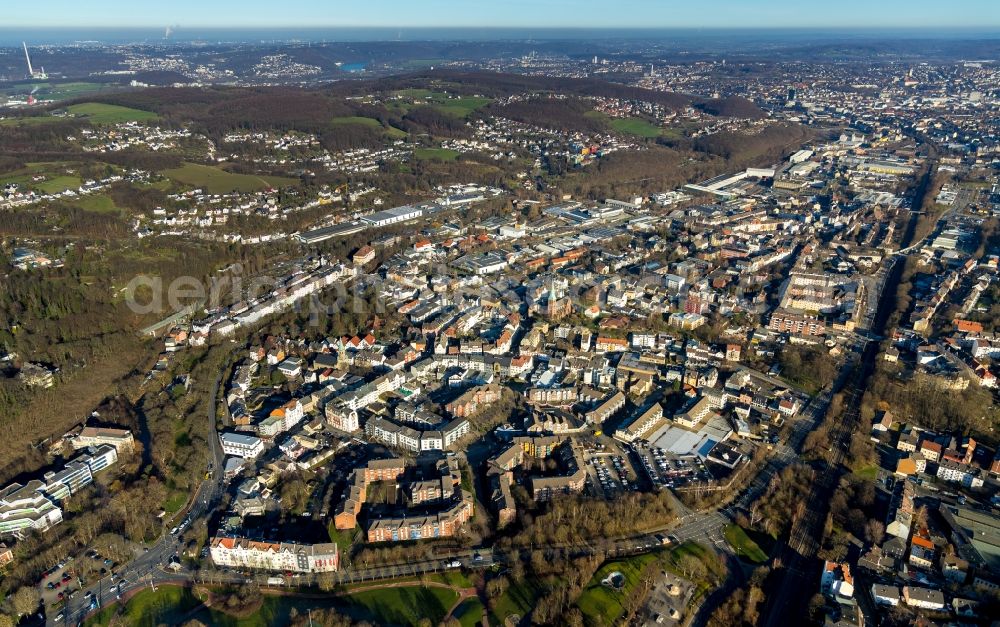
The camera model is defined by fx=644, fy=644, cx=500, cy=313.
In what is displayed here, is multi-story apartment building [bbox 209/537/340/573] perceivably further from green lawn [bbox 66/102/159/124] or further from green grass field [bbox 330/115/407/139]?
green lawn [bbox 66/102/159/124]

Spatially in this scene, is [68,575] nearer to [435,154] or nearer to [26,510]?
[26,510]

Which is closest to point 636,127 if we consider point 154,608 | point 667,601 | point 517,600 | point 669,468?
point 669,468

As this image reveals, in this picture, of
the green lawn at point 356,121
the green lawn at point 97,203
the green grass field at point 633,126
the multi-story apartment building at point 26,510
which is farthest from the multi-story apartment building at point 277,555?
the green grass field at point 633,126

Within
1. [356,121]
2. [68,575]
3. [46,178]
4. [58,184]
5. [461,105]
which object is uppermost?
[461,105]

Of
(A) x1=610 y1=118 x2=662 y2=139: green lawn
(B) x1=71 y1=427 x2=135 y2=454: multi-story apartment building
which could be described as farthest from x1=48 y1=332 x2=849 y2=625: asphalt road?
(A) x1=610 y1=118 x2=662 y2=139: green lawn

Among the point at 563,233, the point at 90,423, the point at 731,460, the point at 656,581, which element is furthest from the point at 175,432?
the point at 563,233

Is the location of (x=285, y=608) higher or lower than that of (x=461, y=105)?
lower
